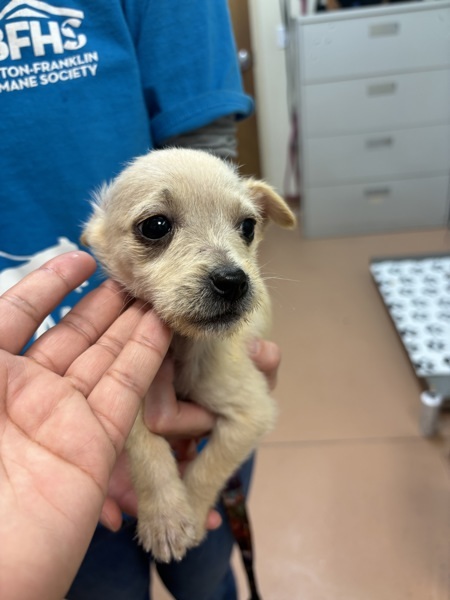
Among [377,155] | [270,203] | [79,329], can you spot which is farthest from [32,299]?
[377,155]

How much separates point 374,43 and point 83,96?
101 inches

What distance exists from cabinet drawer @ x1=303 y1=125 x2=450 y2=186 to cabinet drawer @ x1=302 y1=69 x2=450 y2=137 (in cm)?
6

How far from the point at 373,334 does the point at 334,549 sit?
3.93ft

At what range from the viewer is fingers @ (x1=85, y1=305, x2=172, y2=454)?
71 centimetres

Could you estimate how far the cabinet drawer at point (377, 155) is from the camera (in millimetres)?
3207

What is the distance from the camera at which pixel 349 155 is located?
129 inches

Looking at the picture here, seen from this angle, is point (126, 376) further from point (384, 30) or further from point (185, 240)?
point (384, 30)

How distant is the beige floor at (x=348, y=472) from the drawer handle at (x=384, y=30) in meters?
1.57

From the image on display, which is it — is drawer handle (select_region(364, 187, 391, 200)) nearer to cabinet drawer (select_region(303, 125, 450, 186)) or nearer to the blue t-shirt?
cabinet drawer (select_region(303, 125, 450, 186))

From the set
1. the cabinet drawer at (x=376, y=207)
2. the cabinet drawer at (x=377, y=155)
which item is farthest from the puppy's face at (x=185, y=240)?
the cabinet drawer at (x=376, y=207)

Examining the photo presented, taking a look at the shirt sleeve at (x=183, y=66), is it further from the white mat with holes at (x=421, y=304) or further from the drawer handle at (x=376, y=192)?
the drawer handle at (x=376, y=192)

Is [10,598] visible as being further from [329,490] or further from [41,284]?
[329,490]

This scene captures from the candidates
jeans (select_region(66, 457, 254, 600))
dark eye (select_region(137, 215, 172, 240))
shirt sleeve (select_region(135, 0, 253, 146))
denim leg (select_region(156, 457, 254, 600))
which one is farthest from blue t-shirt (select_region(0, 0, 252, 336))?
denim leg (select_region(156, 457, 254, 600))

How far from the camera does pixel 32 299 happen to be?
2.58ft
